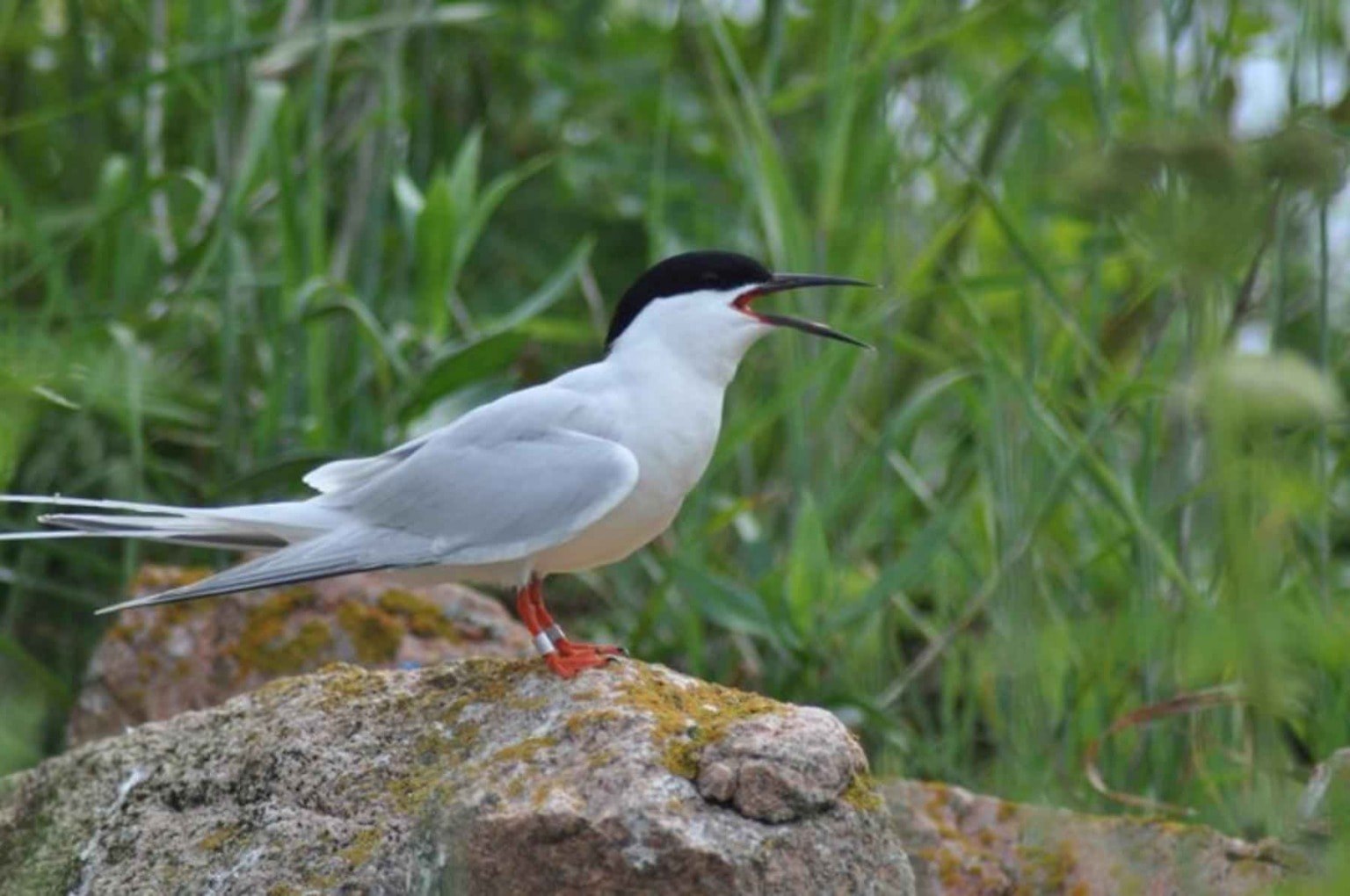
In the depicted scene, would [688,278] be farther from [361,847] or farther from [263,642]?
[361,847]

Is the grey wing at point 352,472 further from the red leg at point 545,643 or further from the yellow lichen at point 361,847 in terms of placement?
the yellow lichen at point 361,847

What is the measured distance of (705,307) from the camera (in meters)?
3.61

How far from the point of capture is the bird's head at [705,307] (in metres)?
3.54

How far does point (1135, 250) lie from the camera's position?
4.96 meters

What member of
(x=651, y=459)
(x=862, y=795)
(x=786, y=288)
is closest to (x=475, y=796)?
(x=862, y=795)

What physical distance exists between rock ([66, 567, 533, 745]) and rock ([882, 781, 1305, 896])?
96 cm

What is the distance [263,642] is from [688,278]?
1.16 m

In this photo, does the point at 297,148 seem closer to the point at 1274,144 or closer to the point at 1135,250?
the point at 1135,250

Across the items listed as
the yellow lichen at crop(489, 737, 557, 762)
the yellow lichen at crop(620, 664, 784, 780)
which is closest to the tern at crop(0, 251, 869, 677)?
the yellow lichen at crop(620, 664, 784, 780)

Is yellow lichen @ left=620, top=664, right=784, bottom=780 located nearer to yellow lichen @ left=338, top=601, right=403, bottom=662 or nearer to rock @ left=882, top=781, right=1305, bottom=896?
rock @ left=882, top=781, right=1305, bottom=896

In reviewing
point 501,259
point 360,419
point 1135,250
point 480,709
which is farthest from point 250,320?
point 480,709

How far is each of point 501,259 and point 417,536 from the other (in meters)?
2.91

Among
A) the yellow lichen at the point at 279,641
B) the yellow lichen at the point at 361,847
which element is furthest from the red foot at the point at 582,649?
the yellow lichen at the point at 279,641

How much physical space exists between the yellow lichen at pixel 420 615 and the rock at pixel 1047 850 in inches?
39.1
